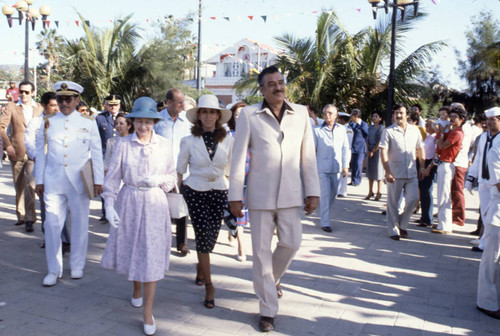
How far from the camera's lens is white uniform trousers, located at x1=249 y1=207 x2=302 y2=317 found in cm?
412

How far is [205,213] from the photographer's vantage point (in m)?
4.90

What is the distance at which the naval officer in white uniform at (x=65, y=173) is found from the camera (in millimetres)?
5320

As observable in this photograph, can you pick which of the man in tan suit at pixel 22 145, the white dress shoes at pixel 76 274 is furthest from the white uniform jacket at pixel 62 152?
the man in tan suit at pixel 22 145

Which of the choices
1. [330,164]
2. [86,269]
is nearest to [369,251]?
[330,164]

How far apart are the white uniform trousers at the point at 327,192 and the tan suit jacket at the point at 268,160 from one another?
13.1 feet

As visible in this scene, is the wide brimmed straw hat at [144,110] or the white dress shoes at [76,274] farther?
the white dress shoes at [76,274]

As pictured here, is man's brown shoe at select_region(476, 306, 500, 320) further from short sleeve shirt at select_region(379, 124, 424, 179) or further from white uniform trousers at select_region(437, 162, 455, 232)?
white uniform trousers at select_region(437, 162, 455, 232)

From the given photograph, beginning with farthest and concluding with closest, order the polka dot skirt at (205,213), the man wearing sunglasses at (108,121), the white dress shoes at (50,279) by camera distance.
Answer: the man wearing sunglasses at (108,121) → the white dress shoes at (50,279) → the polka dot skirt at (205,213)

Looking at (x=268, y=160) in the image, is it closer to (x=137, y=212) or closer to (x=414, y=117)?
(x=137, y=212)

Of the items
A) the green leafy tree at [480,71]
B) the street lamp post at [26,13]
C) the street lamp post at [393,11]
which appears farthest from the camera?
the green leafy tree at [480,71]

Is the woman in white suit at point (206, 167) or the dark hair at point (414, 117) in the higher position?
the dark hair at point (414, 117)

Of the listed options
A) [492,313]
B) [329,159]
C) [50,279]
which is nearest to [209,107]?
[50,279]

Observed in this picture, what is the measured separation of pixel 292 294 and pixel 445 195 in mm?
4203

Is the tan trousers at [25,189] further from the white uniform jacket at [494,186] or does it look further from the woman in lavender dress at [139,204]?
the white uniform jacket at [494,186]
